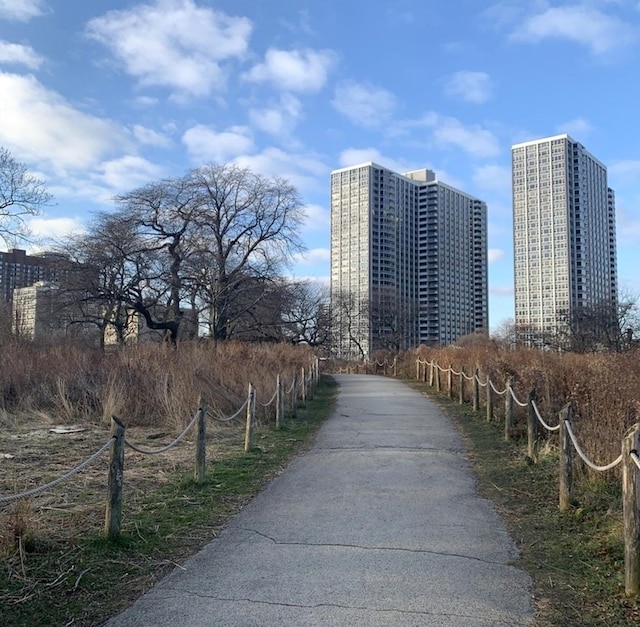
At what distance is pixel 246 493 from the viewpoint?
7.85 meters

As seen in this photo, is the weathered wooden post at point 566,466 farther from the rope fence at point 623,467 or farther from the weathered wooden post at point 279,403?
the weathered wooden post at point 279,403

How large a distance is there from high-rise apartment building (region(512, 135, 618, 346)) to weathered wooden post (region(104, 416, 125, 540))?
6330 centimetres

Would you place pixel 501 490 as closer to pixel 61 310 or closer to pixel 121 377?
pixel 121 377

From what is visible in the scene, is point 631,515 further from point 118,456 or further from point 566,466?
point 118,456

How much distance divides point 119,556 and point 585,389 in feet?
32.1

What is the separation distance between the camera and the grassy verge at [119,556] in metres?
4.27

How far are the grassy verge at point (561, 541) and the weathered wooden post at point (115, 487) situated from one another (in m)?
3.74

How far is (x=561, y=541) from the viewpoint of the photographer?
231 inches

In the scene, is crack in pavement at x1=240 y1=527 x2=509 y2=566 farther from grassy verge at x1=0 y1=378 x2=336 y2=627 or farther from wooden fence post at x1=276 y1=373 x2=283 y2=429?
wooden fence post at x1=276 y1=373 x2=283 y2=429

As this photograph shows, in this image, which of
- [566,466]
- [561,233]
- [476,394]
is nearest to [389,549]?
[566,466]

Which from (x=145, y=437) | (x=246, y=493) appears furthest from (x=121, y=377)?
(x=246, y=493)

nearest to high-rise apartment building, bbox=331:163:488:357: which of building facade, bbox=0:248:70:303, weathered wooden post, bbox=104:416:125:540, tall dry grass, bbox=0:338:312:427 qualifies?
building facade, bbox=0:248:70:303

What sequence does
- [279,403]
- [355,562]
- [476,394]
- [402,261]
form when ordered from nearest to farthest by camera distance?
[355,562]
[279,403]
[476,394]
[402,261]

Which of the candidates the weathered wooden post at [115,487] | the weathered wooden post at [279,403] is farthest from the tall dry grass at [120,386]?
the weathered wooden post at [115,487]
